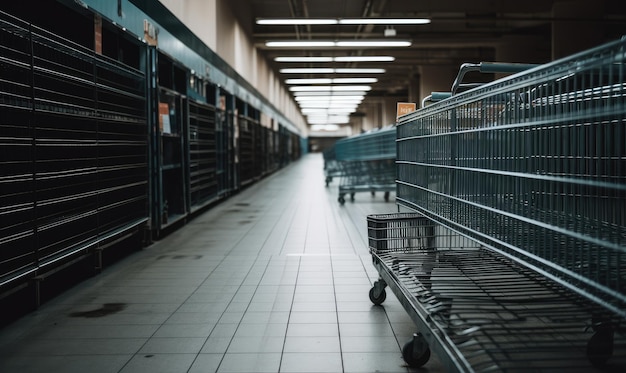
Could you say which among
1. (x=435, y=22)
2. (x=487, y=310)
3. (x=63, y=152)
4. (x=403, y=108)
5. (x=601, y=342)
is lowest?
(x=601, y=342)

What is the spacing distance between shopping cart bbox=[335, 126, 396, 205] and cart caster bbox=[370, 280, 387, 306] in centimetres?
556

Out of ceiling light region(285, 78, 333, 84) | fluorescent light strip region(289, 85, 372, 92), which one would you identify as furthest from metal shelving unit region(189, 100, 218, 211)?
fluorescent light strip region(289, 85, 372, 92)

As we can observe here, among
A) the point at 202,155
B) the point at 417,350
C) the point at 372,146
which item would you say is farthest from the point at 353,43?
the point at 417,350

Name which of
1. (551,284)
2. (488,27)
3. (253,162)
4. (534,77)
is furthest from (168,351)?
(488,27)

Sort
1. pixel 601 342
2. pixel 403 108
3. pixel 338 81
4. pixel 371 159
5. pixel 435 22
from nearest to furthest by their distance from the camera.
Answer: pixel 601 342 < pixel 403 108 < pixel 371 159 < pixel 435 22 < pixel 338 81

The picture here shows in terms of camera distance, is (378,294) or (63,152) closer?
(378,294)

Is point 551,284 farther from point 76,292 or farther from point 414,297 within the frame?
point 76,292

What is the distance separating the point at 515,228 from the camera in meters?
2.38

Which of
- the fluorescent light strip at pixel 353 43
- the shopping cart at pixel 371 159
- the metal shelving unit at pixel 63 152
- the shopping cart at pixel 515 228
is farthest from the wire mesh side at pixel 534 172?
the fluorescent light strip at pixel 353 43

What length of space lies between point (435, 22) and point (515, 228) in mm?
16366

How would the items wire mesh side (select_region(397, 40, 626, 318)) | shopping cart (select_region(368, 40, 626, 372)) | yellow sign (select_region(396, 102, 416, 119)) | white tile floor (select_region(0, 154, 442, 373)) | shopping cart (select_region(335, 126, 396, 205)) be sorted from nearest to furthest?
wire mesh side (select_region(397, 40, 626, 318))
shopping cart (select_region(368, 40, 626, 372))
white tile floor (select_region(0, 154, 442, 373))
yellow sign (select_region(396, 102, 416, 119))
shopping cart (select_region(335, 126, 396, 205))

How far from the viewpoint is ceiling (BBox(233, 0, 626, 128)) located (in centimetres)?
1516

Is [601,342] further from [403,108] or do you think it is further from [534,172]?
[403,108]

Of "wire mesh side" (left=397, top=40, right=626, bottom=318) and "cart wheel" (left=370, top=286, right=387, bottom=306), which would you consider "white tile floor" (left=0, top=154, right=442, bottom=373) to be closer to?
"cart wheel" (left=370, top=286, right=387, bottom=306)
